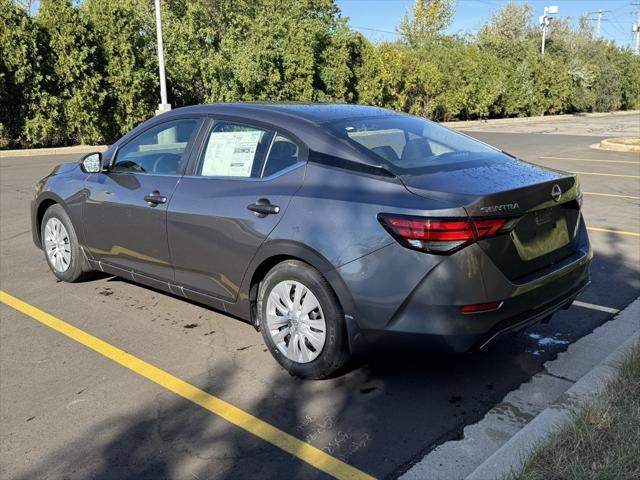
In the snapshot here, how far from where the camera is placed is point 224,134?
431 cm

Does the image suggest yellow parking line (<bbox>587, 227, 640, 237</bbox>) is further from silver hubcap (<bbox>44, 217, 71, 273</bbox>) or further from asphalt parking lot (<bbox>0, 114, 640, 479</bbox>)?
silver hubcap (<bbox>44, 217, 71, 273</bbox>)

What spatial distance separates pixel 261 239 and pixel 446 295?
1.21 m

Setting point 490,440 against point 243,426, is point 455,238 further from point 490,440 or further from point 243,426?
point 243,426

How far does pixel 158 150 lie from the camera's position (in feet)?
15.9

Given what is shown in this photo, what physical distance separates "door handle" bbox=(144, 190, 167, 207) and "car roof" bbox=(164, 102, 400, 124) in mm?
652

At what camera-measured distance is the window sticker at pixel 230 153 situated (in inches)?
162

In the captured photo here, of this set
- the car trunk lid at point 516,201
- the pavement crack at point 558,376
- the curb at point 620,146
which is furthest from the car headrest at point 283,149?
the curb at point 620,146

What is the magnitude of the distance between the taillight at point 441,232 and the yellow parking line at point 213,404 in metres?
1.13

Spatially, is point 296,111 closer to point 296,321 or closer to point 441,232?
point 296,321

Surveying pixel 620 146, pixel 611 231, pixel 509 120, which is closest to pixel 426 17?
pixel 509 120

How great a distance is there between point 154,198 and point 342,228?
5.69 ft

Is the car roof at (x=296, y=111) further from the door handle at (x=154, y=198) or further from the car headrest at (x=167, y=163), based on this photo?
the door handle at (x=154, y=198)

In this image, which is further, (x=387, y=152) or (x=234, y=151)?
(x=234, y=151)

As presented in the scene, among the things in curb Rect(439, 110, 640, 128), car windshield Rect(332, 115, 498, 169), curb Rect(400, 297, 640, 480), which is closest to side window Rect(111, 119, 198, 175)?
car windshield Rect(332, 115, 498, 169)
